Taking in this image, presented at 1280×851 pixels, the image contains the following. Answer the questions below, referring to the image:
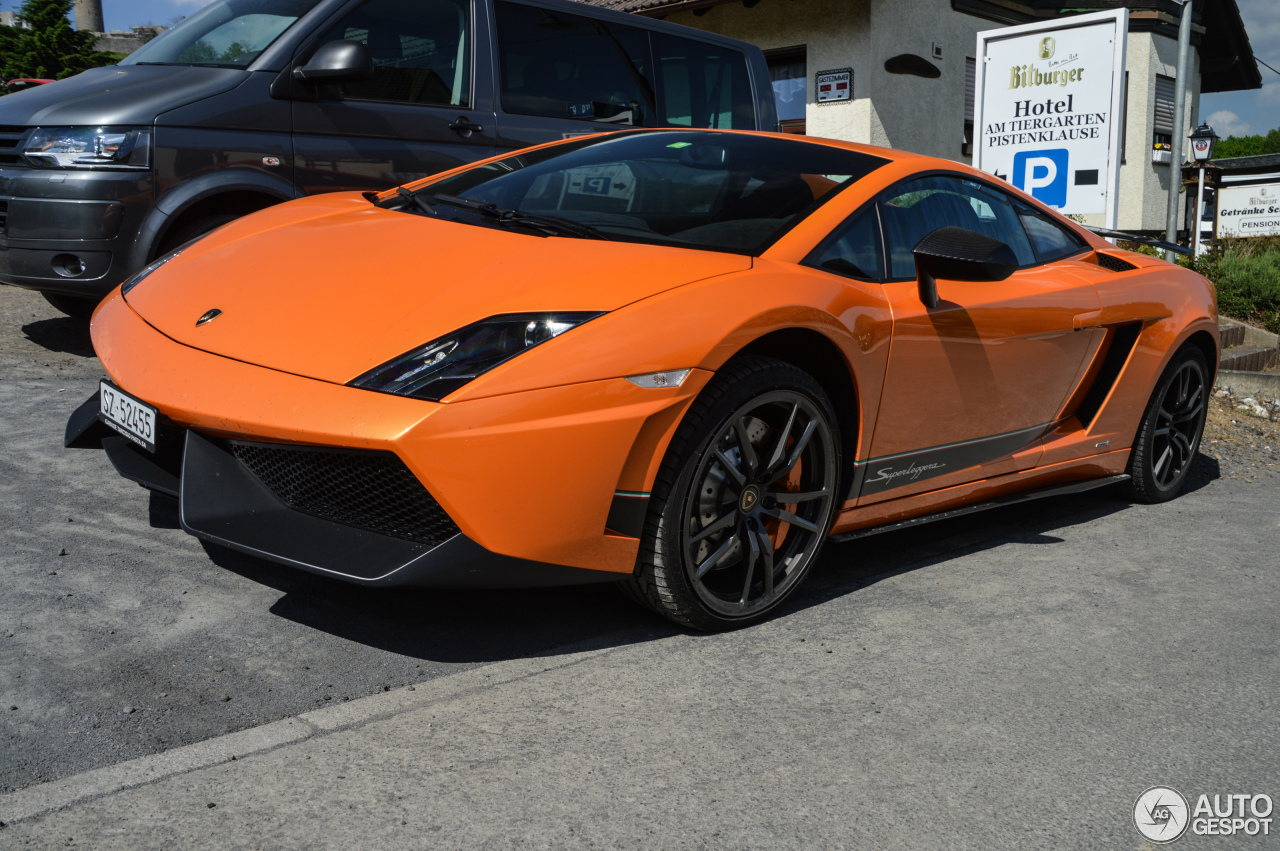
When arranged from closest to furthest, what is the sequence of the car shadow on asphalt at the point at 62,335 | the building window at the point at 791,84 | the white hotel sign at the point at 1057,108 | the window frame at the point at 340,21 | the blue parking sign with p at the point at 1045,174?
the window frame at the point at 340,21 → the car shadow on asphalt at the point at 62,335 → the white hotel sign at the point at 1057,108 → the blue parking sign with p at the point at 1045,174 → the building window at the point at 791,84

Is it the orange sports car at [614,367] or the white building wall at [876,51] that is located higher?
the white building wall at [876,51]

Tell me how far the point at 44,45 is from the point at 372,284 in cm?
1998

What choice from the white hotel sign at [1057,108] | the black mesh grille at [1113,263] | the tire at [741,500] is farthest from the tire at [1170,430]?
the white hotel sign at [1057,108]

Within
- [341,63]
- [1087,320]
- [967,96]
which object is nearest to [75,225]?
[341,63]

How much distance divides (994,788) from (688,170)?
2112mm

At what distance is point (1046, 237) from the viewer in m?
4.14

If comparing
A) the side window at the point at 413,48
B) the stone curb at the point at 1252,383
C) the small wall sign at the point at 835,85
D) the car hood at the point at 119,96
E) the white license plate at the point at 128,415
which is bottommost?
the stone curb at the point at 1252,383

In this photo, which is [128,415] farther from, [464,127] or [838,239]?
[464,127]

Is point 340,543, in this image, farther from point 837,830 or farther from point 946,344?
point 946,344

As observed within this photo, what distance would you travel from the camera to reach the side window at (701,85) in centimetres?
650

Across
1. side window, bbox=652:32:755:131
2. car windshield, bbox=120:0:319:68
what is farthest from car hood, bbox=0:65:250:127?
side window, bbox=652:32:755:131

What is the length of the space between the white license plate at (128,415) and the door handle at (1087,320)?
2938mm

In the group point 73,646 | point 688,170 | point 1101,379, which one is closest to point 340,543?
point 73,646
